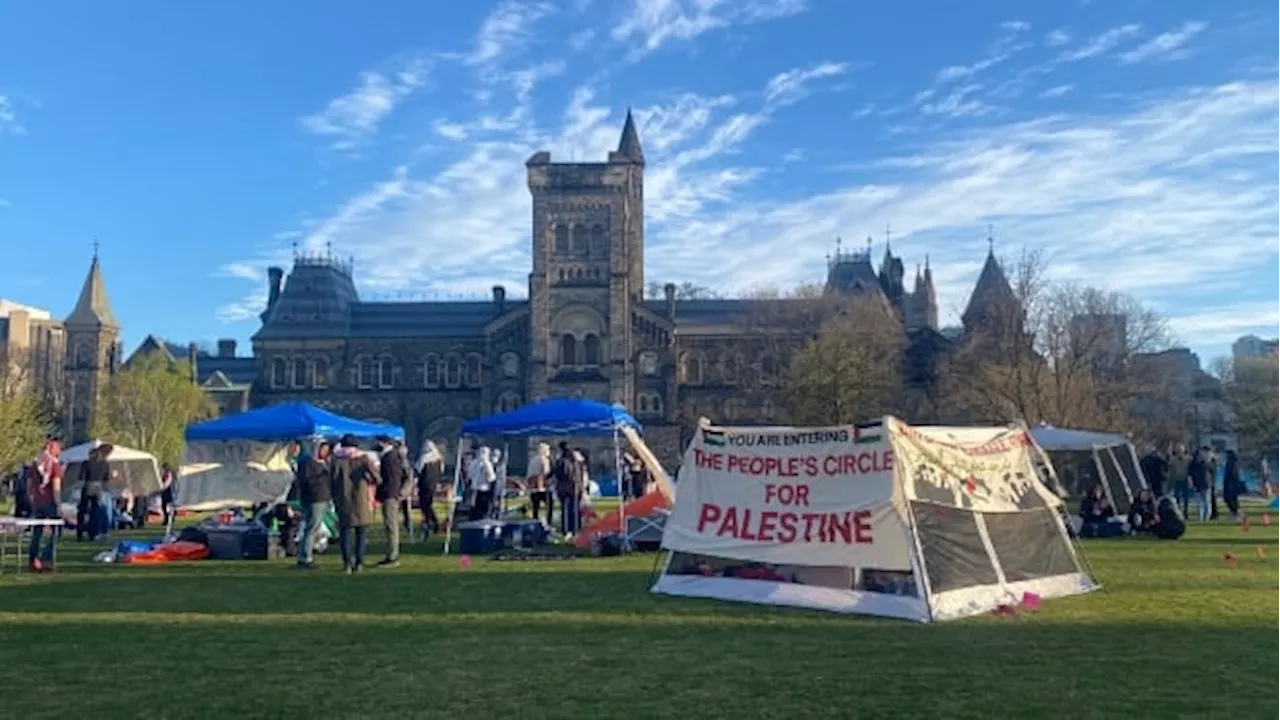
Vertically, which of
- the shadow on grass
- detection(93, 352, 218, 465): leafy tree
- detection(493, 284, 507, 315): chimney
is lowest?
the shadow on grass

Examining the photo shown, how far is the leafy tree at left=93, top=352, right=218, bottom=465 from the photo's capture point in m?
65.0

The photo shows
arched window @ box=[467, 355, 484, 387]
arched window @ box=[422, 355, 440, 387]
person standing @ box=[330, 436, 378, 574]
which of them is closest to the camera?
person standing @ box=[330, 436, 378, 574]

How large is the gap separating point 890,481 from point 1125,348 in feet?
141

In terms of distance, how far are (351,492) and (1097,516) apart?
47.8 ft

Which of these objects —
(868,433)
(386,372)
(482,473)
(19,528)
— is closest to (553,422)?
(482,473)

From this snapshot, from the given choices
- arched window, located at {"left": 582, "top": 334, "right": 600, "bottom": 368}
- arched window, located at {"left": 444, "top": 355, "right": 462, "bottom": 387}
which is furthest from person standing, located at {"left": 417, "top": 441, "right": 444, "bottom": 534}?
arched window, located at {"left": 444, "top": 355, "right": 462, "bottom": 387}

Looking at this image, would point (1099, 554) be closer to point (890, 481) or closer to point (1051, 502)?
point (1051, 502)

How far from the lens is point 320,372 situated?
74.3 metres

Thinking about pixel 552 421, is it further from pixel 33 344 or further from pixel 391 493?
pixel 33 344

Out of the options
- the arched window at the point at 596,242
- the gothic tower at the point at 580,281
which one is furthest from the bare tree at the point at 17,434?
the arched window at the point at 596,242

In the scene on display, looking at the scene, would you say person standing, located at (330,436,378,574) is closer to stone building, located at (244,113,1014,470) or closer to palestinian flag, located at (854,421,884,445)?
palestinian flag, located at (854,421,884,445)

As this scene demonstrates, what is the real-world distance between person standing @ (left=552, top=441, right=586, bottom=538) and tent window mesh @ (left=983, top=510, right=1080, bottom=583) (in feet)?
31.5

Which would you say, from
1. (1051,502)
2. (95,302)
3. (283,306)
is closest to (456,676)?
(1051,502)

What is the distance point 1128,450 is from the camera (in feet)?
80.0
